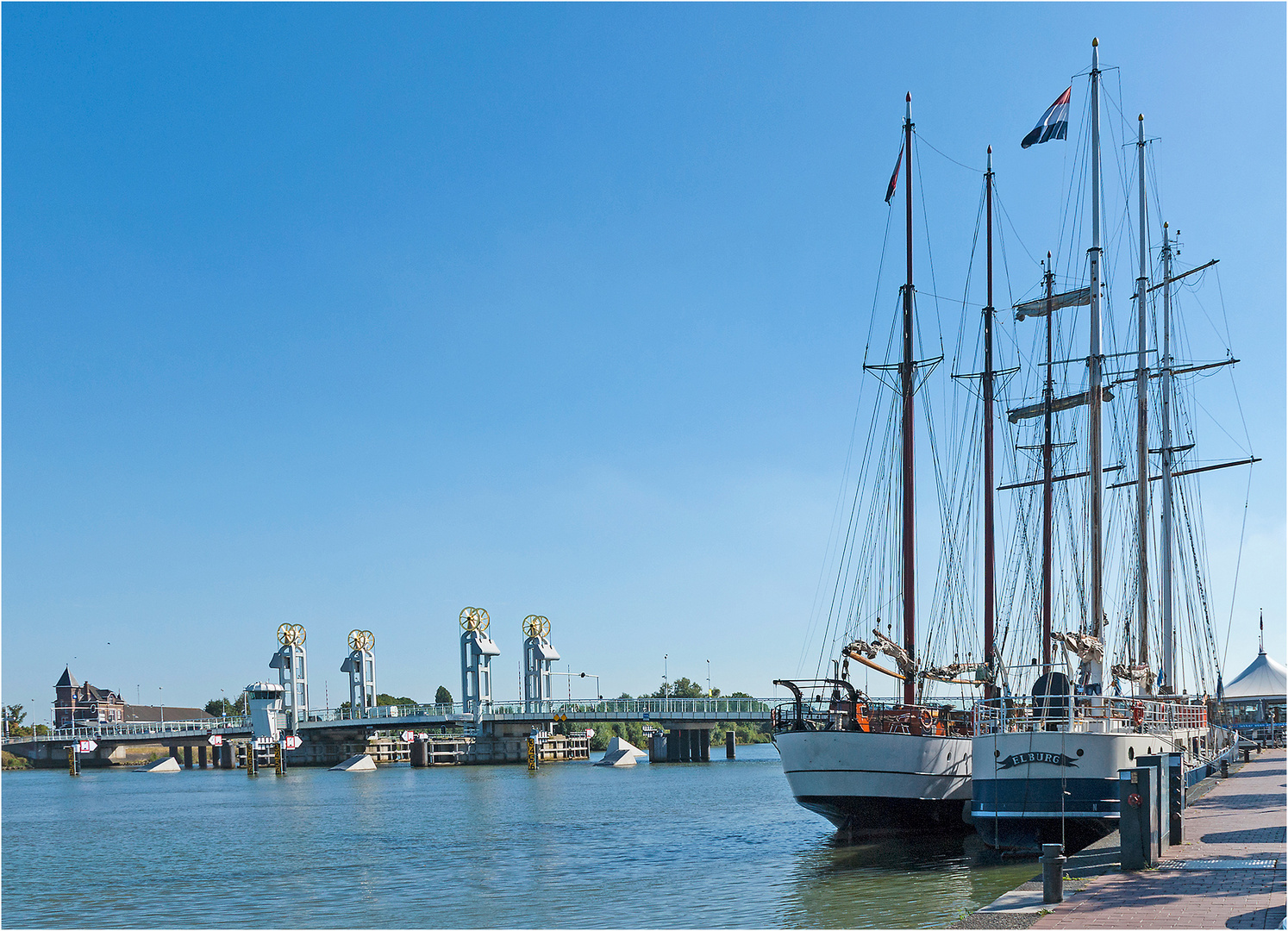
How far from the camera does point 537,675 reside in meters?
133

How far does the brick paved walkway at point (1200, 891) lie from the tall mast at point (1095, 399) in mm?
10375

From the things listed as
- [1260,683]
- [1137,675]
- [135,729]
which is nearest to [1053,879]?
[1137,675]

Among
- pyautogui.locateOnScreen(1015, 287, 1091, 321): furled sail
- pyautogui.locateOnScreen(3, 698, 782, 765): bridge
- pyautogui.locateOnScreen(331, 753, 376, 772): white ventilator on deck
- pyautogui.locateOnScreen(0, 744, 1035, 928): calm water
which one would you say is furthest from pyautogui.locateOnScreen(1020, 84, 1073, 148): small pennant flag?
pyautogui.locateOnScreen(331, 753, 376, 772): white ventilator on deck

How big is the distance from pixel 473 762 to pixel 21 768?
70.7 m

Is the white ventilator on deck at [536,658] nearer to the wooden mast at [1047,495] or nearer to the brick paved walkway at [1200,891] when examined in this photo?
the wooden mast at [1047,495]

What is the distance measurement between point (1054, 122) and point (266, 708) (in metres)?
122

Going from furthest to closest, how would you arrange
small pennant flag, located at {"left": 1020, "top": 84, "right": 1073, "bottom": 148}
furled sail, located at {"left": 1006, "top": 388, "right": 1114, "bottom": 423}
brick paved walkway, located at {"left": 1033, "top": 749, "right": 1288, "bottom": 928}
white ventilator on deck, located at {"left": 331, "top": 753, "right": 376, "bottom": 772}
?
white ventilator on deck, located at {"left": 331, "top": 753, "right": 376, "bottom": 772} < furled sail, located at {"left": 1006, "top": 388, "right": 1114, "bottom": 423} < small pennant flag, located at {"left": 1020, "top": 84, "right": 1073, "bottom": 148} < brick paved walkway, located at {"left": 1033, "top": 749, "right": 1288, "bottom": 928}

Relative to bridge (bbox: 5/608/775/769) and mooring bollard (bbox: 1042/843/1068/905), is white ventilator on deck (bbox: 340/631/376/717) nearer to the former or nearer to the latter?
bridge (bbox: 5/608/775/769)

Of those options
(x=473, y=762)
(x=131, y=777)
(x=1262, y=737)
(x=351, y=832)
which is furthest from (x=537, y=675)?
(x=351, y=832)

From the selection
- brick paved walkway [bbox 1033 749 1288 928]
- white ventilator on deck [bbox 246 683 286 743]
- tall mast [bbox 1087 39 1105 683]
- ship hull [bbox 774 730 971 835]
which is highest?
tall mast [bbox 1087 39 1105 683]

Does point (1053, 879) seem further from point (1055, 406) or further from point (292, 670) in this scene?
point (292, 670)

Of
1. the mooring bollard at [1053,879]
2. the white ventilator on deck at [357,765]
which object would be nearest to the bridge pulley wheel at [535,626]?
the white ventilator on deck at [357,765]

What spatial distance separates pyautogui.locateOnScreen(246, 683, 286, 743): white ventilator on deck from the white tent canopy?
10261cm

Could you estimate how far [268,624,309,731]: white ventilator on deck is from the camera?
142 meters
